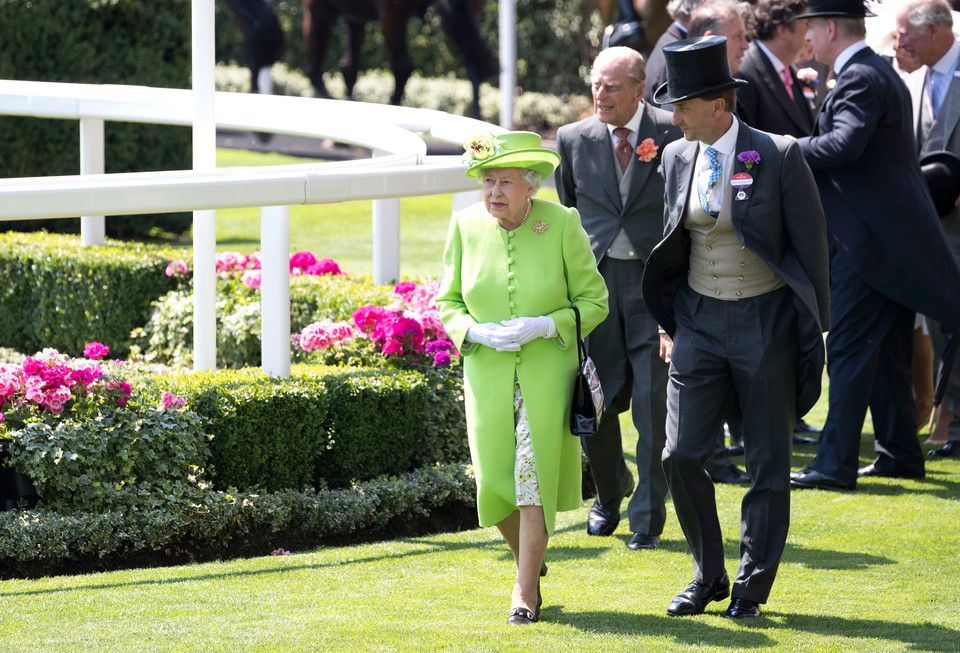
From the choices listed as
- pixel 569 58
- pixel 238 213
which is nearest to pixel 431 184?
pixel 238 213

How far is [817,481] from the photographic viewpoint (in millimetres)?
6371

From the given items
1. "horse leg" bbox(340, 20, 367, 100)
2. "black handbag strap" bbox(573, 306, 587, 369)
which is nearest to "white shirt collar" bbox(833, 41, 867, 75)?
"black handbag strap" bbox(573, 306, 587, 369)

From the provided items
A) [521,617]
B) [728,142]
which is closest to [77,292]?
[521,617]

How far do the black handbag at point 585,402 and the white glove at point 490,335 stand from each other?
23 cm

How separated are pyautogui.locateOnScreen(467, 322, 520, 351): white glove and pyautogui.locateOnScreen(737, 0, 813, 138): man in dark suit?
9.19ft

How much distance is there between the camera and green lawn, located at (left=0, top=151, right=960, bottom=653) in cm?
417

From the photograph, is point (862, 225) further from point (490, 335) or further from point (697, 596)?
point (490, 335)

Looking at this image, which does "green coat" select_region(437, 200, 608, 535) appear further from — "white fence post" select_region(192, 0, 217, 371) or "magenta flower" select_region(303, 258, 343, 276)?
"magenta flower" select_region(303, 258, 343, 276)

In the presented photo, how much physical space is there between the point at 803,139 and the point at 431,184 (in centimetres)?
171

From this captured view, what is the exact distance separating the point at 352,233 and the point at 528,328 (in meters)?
11.2

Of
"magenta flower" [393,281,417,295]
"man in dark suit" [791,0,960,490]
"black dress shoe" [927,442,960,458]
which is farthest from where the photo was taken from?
"magenta flower" [393,281,417,295]

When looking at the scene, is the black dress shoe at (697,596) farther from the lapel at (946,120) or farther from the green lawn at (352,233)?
the green lawn at (352,233)

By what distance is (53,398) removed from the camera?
18.0ft

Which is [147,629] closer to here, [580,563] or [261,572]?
[261,572]
